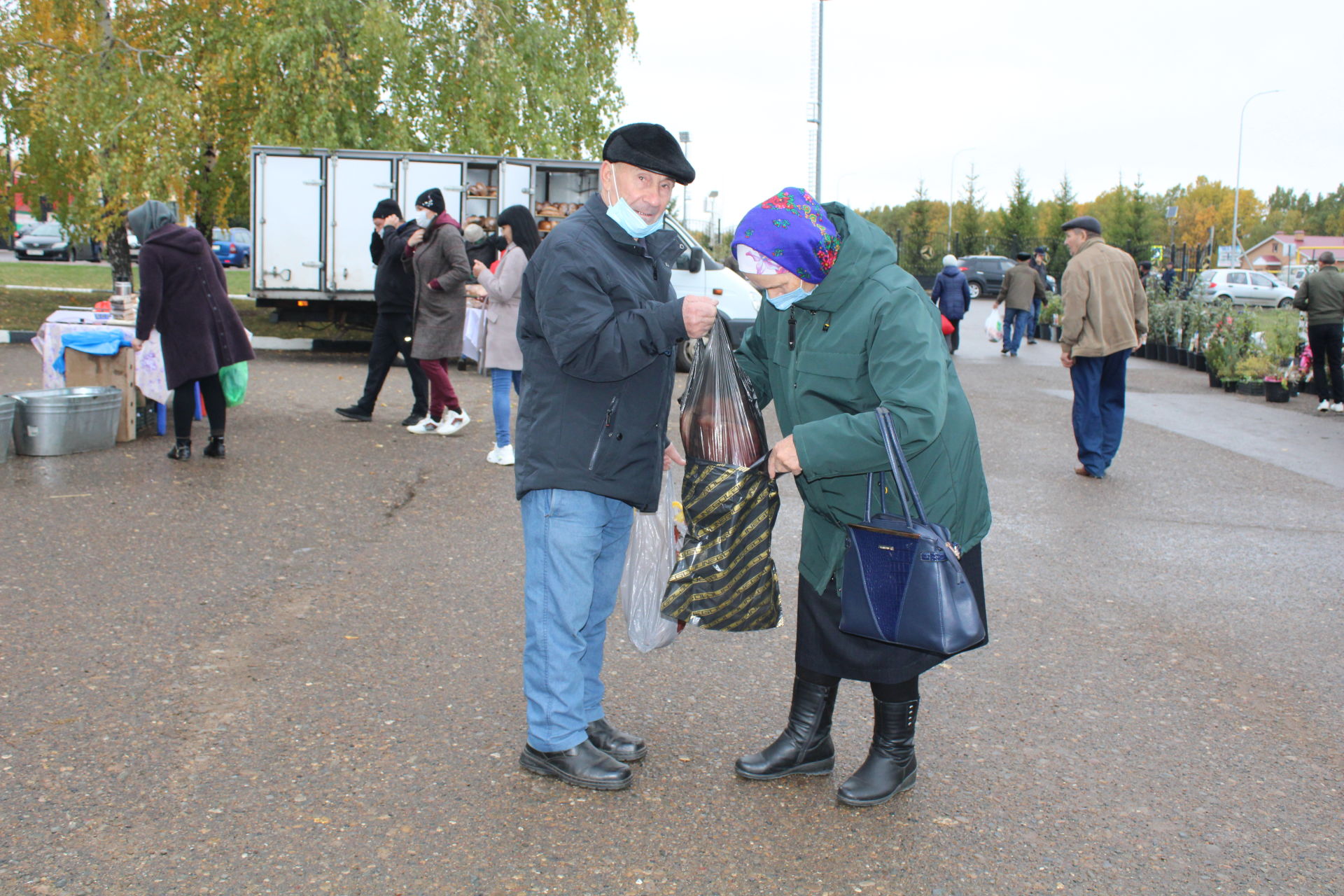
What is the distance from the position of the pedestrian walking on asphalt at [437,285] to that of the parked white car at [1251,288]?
34.9m

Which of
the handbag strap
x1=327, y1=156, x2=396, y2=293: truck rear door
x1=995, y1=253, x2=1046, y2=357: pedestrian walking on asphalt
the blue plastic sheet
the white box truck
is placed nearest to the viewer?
the handbag strap

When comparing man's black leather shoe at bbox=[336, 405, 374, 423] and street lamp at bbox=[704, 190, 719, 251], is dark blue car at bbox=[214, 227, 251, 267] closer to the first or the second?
street lamp at bbox=[704, 190, 719, 251]

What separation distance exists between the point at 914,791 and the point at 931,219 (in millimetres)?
60896

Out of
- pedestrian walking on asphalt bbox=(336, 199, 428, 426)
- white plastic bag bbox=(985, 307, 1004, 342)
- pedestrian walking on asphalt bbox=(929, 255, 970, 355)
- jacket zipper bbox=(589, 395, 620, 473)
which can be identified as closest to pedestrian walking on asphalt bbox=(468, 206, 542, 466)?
pedestrian walking on asphalt bbox=(336, 199, 428, 426)

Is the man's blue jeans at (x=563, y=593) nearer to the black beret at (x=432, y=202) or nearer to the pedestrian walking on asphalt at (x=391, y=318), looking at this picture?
the black beret at (x=432, y=202)

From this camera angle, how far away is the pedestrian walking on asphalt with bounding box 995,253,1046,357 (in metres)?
19.1

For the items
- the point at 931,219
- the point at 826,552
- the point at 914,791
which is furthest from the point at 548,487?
the point at 931,219

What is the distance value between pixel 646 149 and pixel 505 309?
512 cm

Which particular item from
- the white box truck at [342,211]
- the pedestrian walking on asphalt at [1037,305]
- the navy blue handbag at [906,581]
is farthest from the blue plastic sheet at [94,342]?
the pedestrian walking on asphalt at [1037,305]

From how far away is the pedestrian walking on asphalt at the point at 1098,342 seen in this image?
8156mm

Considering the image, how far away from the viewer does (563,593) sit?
325cm

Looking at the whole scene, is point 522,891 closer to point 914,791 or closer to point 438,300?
point 914,791

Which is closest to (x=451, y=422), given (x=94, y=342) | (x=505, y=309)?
(x=505, y=309)

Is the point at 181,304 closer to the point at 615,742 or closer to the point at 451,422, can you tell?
the point at 451,422
